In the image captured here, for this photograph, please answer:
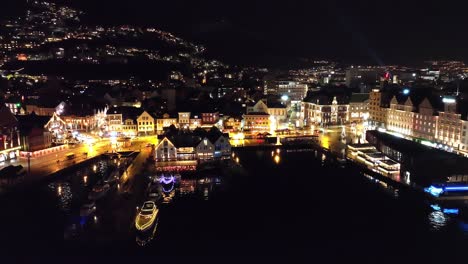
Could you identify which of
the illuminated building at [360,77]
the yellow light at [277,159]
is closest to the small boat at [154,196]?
the yellow light at [277,159]

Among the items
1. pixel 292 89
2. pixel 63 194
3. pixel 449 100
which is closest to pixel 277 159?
pixel 449 100

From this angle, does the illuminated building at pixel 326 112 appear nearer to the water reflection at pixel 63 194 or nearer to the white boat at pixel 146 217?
the water reflection at pixel 63 194

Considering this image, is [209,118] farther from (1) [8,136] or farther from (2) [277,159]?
(1) [8,136]

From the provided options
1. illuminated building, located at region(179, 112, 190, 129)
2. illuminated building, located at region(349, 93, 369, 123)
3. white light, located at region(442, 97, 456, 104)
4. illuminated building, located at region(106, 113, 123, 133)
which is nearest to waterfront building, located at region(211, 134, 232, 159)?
illuminated building, located at region(179, 112, 190, 129)

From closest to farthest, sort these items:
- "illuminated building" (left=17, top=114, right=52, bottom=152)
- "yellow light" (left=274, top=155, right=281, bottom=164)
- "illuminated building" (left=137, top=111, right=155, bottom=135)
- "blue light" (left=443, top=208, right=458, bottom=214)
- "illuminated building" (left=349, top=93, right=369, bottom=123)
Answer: "blue light" (left=443, top=208, right=458, bottom=214) → "illuminated building" (left=17, top=114, right=52, bottom=152) → "yellow light" (left=274, top=155, right=281, bottom=164) → "illuminated building" (left=137, top=111, right=155, bottom=135) → "illuminated building" (left=349, top=93, right=369, bottom=123)

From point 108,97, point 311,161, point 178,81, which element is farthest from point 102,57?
point 311,161

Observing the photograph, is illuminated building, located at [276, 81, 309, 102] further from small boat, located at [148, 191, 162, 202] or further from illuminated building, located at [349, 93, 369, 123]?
small boat, located at [148, 191, 162, 202]

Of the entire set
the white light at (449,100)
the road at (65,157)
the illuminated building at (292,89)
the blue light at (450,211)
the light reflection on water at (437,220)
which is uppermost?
the illuminated building at (292,89)
